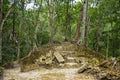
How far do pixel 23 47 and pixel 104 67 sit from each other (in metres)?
22.8

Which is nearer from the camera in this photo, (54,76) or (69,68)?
(54,76)

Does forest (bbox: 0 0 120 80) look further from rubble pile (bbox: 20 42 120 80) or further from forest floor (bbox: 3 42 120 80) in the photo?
forest floor (bbox: 3 42 120 80)

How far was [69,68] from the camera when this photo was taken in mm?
12117

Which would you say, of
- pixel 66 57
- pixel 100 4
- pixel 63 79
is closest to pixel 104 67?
pixel 63 79

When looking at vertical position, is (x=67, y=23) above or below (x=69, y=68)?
above

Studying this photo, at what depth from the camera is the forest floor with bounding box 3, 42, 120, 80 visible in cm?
979

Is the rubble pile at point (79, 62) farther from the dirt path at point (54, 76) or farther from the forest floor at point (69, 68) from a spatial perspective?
the dirt path at point (54, 76)

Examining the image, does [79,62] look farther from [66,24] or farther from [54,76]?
[66,24]

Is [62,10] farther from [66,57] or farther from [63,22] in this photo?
[66,57]

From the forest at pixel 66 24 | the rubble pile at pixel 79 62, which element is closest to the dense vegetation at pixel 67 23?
the forest at pixel 66 24

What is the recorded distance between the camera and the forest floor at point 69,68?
9789 millimetres

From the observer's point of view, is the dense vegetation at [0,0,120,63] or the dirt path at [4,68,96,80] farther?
the dense vegetation at [0,0,120,63]

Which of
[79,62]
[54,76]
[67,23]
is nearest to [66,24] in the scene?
[67,23]

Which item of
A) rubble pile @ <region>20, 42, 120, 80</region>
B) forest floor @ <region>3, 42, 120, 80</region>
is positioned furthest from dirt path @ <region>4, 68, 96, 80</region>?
rubble pile @ <region>20, 42, 120, 80</region>
